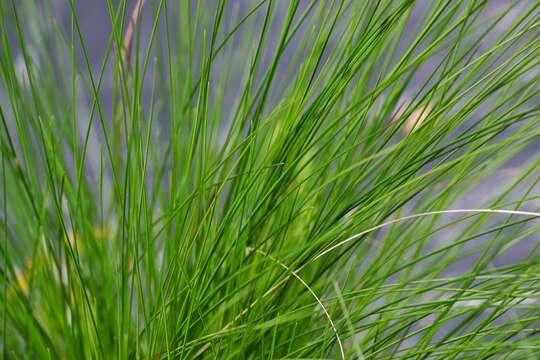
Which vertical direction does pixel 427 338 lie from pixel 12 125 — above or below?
below

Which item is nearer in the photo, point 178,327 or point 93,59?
point 178,327

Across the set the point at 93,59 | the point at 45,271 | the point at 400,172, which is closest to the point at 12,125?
the point at 93,59

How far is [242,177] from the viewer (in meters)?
0.61

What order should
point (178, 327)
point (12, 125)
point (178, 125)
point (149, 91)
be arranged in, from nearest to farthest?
1. point (178, 327)
2. point (178, 125)
3. point (12, 125)
4. point (149, 91)

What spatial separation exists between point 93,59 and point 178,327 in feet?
3.46

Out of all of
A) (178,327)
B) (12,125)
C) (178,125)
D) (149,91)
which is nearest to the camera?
(178,327)

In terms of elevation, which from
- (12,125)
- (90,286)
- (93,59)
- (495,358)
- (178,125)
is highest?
(93,59)

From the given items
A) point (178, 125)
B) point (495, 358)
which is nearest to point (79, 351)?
point (178, 125)

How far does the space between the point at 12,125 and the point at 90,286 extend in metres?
0.76

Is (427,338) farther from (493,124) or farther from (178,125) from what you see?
(178,125)

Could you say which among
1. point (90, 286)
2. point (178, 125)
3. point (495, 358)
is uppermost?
point (178, 125)

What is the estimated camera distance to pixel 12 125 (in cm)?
134

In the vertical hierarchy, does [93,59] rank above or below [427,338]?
above

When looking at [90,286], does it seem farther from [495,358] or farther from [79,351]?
[495,358]
